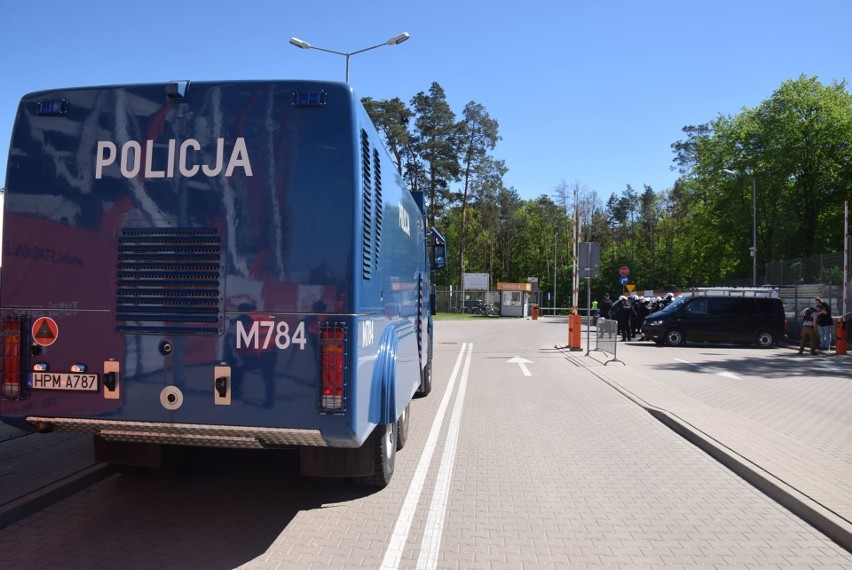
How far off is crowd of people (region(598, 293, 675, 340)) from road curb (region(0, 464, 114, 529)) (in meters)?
21.5

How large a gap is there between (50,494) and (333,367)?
111 inches

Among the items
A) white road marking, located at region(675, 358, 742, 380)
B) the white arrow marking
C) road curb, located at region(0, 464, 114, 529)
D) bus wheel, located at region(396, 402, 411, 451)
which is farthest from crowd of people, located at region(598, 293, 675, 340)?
road curb, located at region(0, 464, 114, 529)

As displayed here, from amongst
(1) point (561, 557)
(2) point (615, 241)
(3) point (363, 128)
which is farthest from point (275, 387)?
(2) point (615, 241)

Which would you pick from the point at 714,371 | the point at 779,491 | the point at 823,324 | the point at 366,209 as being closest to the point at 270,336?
the point at 366,209

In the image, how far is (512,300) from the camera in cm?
5628

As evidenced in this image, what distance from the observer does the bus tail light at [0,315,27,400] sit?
15.1 feet

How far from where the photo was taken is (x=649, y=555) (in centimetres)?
450

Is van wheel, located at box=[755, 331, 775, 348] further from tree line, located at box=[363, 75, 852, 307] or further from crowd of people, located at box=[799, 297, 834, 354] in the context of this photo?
Result: tree line, located at box=[363, 75, 852, 307]

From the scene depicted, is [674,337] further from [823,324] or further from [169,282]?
[169,282]

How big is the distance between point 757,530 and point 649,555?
112 centimetres

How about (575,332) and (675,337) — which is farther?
(675,337)

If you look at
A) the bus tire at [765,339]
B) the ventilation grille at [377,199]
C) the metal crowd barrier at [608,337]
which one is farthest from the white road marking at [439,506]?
the bus tire at [765,339]

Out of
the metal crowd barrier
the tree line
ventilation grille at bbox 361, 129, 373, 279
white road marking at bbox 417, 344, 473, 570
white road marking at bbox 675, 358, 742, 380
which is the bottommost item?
white road marking at bbox 417, 344, 473, 570

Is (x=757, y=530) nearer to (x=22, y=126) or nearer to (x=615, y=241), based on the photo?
(x=22, y=126)
